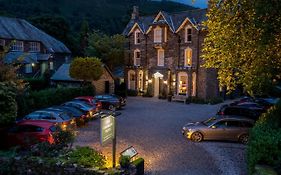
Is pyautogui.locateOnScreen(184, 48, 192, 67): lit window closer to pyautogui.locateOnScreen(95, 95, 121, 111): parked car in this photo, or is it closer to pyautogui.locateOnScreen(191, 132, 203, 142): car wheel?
pyautogui.locateOnScreen(95, 95, 121, 111): parked car

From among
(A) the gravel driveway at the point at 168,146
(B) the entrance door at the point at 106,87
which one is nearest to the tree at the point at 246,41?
(A) the gravel driveway at the point at 168,146

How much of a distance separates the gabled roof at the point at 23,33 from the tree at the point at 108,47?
7.76m

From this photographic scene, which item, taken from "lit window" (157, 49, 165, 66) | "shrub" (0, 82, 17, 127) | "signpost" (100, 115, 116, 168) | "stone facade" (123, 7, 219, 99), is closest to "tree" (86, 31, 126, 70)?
"stone facade" (123, 7, 219, 99)

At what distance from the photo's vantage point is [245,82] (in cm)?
1538

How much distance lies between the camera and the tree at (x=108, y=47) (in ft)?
148

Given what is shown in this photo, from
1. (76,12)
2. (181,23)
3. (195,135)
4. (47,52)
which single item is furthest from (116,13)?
(195,135)

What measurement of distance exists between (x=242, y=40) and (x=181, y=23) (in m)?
24.7

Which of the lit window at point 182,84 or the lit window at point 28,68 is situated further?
the lit window at point 28,68

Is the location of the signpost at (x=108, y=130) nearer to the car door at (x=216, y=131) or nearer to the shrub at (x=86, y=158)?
the shrub at (x=86, y=158)

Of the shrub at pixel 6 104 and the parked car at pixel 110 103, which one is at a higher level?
the shrub at pixel 6 104

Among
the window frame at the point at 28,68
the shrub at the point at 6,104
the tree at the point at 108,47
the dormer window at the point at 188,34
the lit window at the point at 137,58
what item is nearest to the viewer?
the shrub at the point at 6,104

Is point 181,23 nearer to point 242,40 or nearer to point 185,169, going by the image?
point 242,40

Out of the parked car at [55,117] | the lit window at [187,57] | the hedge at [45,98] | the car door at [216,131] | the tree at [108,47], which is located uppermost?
the tree at [108,47]

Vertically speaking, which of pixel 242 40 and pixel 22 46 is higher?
pixel 22 46
